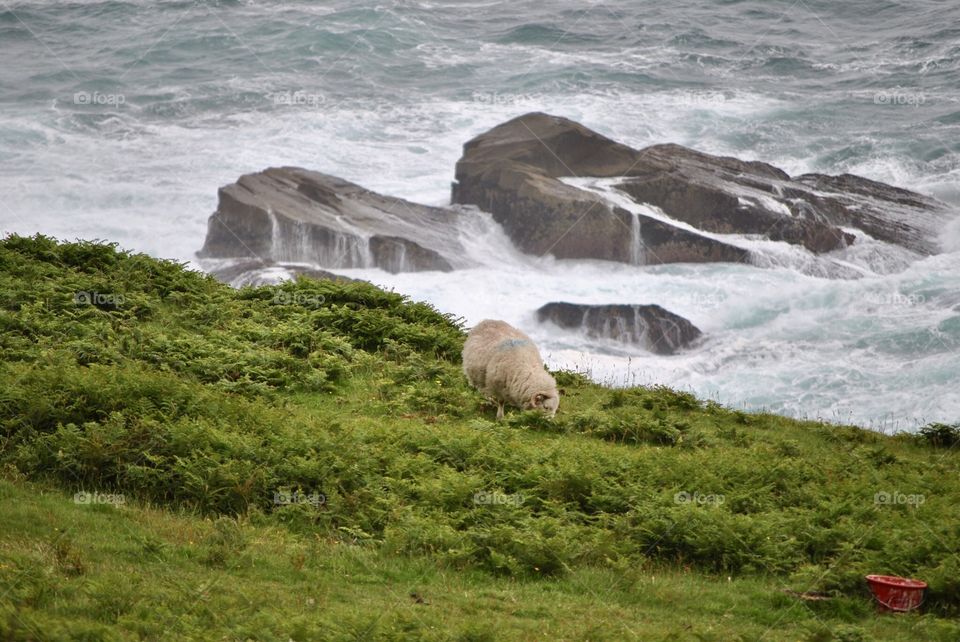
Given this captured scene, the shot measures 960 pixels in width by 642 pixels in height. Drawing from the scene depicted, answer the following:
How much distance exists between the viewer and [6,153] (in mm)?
57844

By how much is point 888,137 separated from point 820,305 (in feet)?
68.8

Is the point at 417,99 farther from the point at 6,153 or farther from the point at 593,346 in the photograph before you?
the point at 593,346

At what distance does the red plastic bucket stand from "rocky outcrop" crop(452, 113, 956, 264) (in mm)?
34696

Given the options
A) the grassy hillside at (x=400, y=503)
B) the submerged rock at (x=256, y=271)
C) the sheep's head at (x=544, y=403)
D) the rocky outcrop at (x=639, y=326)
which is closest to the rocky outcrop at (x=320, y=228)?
the submerged rock at (x=256, y=271)

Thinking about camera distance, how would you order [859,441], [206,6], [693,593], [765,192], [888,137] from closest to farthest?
[693,593]
[859,441]
[765,192]
[888,137]
[206,6]

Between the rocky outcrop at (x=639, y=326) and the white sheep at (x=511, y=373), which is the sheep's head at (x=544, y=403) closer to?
the white sheep at (x=511, y=373)

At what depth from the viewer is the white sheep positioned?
58.7ft

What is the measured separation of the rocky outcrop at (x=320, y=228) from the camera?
44.2 meters

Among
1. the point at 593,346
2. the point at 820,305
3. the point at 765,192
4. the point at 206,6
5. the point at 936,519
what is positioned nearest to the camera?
the point at 936,519

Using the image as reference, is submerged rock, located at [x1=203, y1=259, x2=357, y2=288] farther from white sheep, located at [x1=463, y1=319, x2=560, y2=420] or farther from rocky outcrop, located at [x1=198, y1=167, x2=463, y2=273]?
white sheep, located at [x1=463, y1=319, x2=560, y2=420]

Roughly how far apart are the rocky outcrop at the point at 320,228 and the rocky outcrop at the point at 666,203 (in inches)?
131

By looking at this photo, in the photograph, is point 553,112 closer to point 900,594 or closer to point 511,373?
point 511,373

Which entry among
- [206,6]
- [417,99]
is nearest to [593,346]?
[417,99]

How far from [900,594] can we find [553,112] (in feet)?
177
